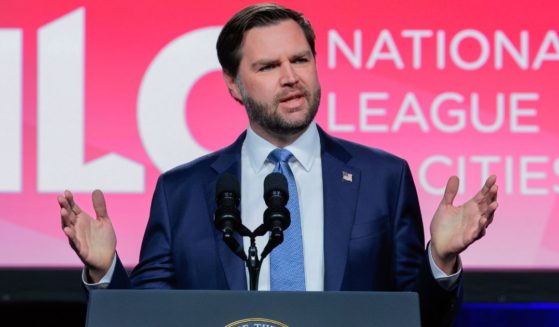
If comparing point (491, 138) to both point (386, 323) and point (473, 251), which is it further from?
point (386, 323)

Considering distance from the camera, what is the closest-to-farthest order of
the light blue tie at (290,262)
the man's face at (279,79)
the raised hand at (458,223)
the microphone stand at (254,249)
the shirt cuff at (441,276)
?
the microphone stand at (254,249) < the raised hand at (458,223) < the shirt cuff at (441,276) < the light blue tie at (290,262) < the man's face at (279,79)

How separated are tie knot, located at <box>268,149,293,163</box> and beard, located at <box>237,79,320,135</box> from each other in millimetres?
46

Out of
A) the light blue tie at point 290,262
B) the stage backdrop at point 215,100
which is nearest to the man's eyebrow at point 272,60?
the light blue tie at point 290,262

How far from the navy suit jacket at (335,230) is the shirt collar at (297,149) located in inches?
1.1

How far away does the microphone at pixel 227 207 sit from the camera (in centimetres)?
223

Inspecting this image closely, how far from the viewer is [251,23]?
9.93 ft

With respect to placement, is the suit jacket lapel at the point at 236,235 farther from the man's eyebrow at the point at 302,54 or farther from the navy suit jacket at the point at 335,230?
the man's eyebrow at the point at 302,54

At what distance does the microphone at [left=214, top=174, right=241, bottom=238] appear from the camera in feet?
7.30

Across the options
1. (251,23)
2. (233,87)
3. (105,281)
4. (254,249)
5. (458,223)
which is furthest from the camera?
(233,87)

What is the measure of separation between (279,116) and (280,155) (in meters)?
0.11

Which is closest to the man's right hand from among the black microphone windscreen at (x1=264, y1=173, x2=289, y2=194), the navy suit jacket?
the navy suit jacket

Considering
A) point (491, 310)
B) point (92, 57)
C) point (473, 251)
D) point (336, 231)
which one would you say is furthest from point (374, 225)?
point (92, 57)

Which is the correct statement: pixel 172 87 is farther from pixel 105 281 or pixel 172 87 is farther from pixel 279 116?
pixel 105 281

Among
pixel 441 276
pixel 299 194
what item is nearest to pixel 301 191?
pixel 299 194
